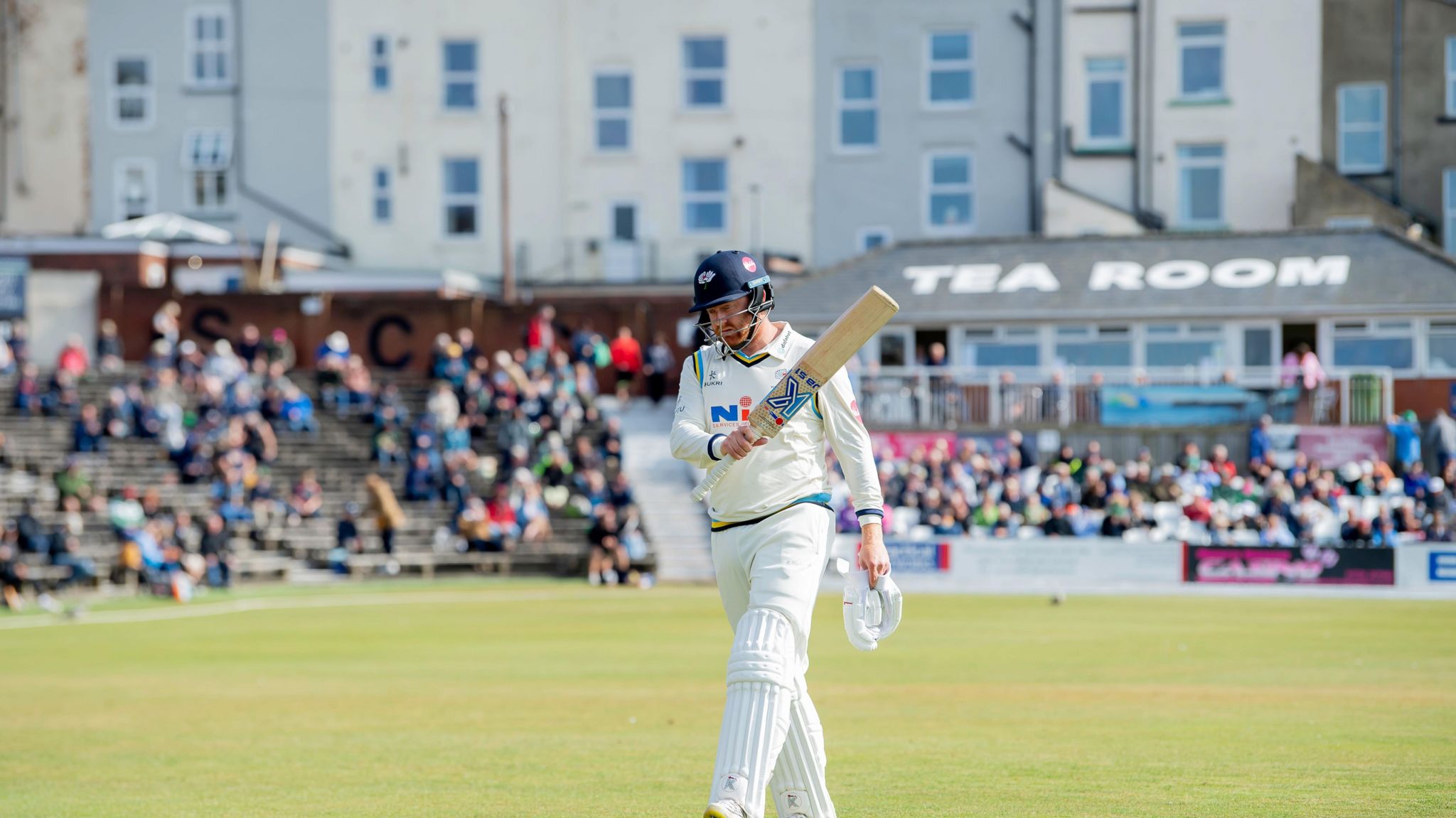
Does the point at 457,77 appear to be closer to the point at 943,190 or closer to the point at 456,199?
the point at 456,199

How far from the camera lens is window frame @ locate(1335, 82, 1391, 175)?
39.7 m

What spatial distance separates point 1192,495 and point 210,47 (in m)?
29.9

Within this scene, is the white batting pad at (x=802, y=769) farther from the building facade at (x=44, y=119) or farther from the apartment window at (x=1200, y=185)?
the building facade at (x=44, y=119)

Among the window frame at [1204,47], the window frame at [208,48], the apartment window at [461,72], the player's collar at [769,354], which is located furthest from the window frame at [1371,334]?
the window frame at [208,48]

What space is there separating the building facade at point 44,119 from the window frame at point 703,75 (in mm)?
16414

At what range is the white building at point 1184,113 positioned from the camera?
132 feet

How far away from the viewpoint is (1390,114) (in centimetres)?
3972

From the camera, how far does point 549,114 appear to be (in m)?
43.7

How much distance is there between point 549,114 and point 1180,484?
2169cm

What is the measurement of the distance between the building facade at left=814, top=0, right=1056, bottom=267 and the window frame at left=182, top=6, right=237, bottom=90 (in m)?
15.8

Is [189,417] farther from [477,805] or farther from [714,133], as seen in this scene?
[477,805]

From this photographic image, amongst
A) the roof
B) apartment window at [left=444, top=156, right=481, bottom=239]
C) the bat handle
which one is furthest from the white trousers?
apartment window at [left=444, top=156, right=481, bottom=239]

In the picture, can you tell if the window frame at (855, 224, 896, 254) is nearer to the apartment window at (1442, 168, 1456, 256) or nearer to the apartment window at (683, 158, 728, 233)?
the apartment window at (683, 158, 728, 233)

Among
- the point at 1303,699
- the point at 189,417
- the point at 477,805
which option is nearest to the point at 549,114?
the point at 189,417
